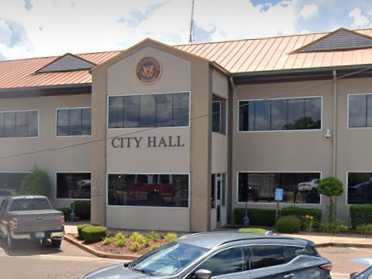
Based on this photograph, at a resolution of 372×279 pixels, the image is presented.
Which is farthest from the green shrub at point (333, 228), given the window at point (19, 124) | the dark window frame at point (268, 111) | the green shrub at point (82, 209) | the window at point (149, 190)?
the window at point (19, 124)

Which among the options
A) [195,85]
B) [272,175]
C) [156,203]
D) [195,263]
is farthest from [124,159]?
[195,263]

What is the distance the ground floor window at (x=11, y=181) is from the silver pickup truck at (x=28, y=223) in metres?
9.88

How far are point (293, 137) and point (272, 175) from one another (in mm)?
1880

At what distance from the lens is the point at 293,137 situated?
75.8ft

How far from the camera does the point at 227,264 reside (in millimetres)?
7453

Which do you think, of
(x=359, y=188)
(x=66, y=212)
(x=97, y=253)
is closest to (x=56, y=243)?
(x=97, y=253)

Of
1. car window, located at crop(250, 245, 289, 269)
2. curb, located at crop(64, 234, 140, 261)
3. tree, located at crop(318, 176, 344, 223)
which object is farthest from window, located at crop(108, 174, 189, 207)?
car window, located at crop(250, 245, 289, 269)

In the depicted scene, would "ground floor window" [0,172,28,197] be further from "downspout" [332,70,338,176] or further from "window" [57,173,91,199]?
"downspout" [332,70,338,176]

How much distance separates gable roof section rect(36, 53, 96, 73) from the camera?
2911 cm

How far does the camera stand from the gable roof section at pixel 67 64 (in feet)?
95.5

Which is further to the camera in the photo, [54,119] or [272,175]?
[54,119]

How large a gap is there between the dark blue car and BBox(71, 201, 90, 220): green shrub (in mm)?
17501

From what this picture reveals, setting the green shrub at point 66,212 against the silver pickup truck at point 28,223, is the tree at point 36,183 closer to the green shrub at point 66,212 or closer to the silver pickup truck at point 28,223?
the green shrub at point 66,212

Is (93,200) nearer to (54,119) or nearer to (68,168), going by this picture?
(68,168)
